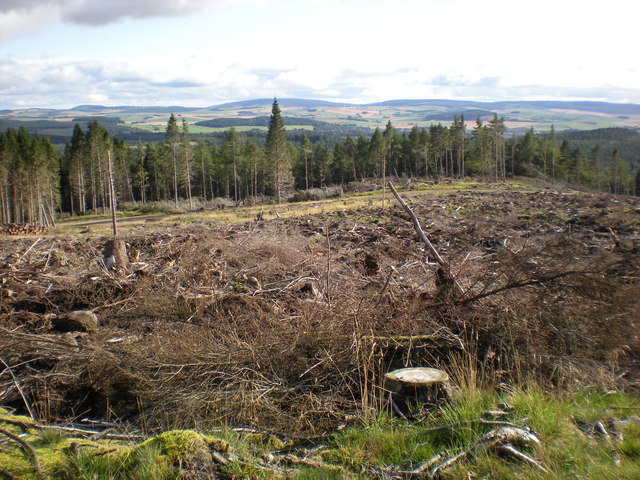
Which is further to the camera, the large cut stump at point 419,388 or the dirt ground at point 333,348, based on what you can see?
the dirt ground at point 333,348

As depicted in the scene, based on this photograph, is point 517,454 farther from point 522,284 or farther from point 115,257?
point 115,257

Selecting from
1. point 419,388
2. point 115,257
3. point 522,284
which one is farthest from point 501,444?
point 115,257

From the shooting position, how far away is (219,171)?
62281mm

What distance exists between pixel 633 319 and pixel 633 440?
1.45m

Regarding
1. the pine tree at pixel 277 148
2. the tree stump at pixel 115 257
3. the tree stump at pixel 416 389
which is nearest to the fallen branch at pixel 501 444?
the tree stump at pixel 416 389

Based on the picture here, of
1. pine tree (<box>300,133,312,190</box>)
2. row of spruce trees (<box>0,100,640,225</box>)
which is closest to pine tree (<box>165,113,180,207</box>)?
row of spruce trees (<box>0,100,640,225</box>)

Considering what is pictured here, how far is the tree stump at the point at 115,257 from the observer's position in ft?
24.4

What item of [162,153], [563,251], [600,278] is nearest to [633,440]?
[600,278]

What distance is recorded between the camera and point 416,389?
3402mm

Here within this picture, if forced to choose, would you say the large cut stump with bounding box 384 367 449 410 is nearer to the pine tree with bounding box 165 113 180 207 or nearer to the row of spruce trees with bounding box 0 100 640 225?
the row of spruce trees with bounding box 0 100 640 225

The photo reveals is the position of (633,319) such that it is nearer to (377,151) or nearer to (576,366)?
(576,366)

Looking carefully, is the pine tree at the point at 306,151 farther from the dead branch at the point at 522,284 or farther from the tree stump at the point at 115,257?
the dead branch at the point at 522,284

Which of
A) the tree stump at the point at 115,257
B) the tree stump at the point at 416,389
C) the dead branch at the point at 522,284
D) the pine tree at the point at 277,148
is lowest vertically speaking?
the tree stump at the point at 416,389

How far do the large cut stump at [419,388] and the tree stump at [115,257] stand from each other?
538 cm
